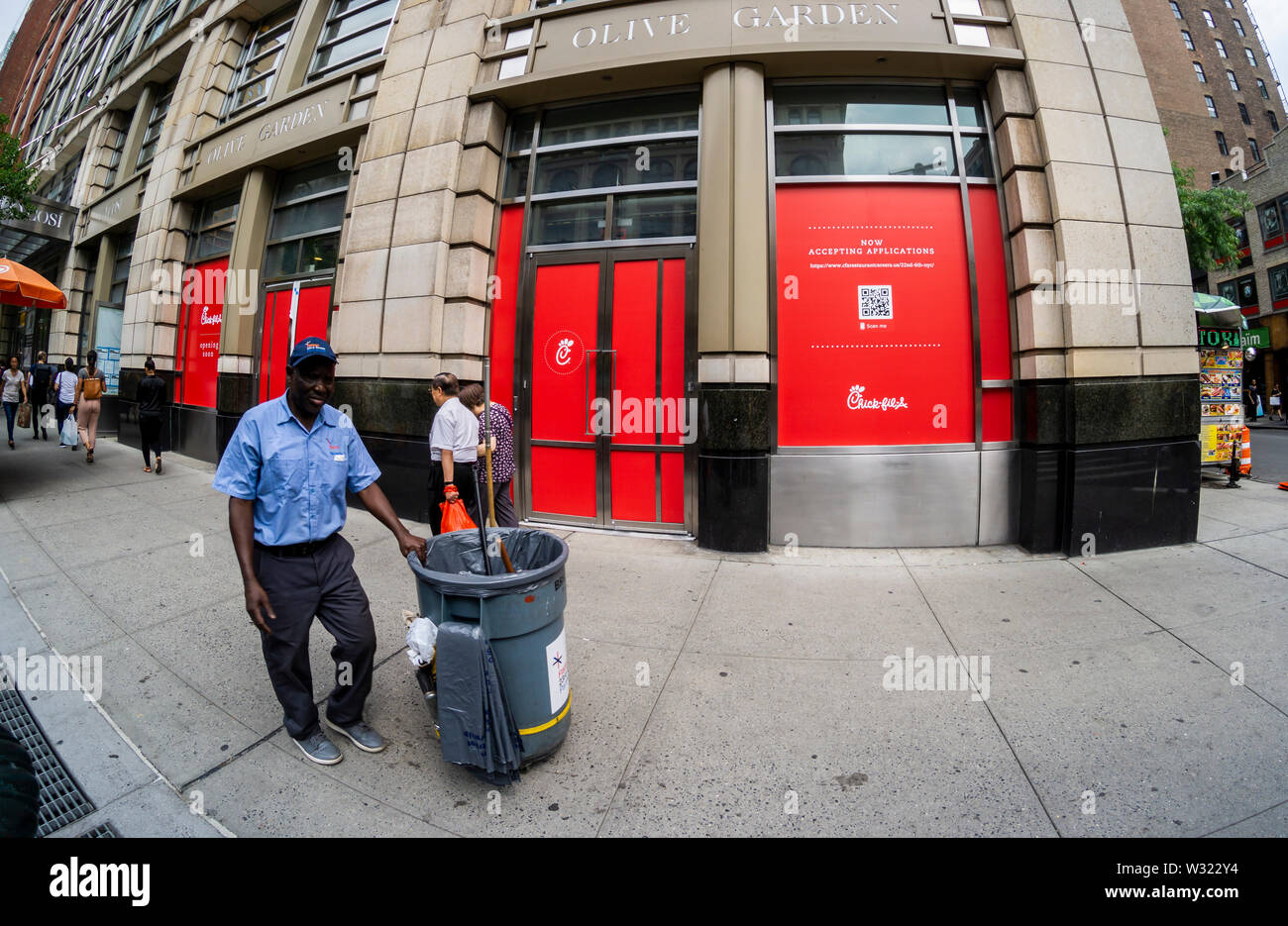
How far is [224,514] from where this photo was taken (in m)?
6.69

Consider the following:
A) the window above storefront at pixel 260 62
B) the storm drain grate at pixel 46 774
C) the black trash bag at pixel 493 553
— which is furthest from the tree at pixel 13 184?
the black trash bag at pixel 493 553

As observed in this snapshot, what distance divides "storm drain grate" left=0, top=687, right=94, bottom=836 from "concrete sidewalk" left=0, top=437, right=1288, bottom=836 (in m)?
0.06

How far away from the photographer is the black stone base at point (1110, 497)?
546cm

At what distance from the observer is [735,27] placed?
6.21 meters

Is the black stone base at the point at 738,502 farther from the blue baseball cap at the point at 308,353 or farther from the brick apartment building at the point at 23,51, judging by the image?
the brick apartment building at the point at 23,51

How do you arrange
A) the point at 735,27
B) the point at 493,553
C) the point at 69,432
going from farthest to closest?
the point at 69,432 → the point at 735,27 → the point at 493,553

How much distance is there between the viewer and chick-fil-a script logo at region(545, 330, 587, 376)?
6.63 meters

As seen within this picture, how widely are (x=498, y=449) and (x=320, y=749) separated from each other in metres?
2.98

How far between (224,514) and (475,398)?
429 cm

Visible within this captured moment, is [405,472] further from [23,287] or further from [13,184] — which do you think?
[13,184]

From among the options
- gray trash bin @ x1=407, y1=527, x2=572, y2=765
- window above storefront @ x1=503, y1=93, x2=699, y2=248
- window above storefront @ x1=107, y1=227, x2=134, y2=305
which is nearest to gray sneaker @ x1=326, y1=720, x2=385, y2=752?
gray trash bin @ x1=407, y1=527, x2=572, y2=765

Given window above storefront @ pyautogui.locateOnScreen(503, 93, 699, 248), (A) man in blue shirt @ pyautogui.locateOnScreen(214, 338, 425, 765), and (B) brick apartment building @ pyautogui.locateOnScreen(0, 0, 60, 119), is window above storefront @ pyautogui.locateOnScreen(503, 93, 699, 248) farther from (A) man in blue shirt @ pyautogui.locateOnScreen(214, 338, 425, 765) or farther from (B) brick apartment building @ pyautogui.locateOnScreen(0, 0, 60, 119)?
(B) brick apartment building @ pyautogui.locateOnScreen(0, 0, 60, 119)
